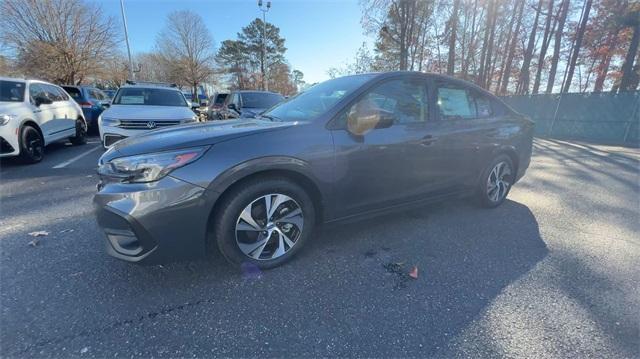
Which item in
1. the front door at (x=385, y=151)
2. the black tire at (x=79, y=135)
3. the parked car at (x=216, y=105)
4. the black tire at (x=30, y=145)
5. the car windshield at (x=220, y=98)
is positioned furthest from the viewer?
the car windshield at (x=220, y=98)

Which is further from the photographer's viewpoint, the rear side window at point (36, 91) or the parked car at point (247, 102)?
the parked car at point (247, 102)

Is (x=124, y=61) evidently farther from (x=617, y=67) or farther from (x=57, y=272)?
(x=617, y=67)

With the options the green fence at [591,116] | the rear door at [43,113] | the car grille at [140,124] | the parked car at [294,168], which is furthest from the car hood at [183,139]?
the green fence at [591,116]

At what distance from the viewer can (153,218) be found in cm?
191

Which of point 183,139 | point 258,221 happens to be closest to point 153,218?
point 183,139

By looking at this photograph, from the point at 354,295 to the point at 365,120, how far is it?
4.61 feet

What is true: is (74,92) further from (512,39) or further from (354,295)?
(512,39)

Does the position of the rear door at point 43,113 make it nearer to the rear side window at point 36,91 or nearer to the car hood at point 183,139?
the rear side window at point 36,91

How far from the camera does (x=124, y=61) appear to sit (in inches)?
1123

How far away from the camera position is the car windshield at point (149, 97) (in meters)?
6.96

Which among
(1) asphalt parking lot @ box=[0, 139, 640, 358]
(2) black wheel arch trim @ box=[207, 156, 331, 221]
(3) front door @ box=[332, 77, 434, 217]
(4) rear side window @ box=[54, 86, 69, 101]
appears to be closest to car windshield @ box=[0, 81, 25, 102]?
(4) rear side window @ box=[54, 86, 69, 101]

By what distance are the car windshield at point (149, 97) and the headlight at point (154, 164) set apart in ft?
19.3

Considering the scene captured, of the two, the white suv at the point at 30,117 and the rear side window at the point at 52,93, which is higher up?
the rear side window at the point at 52,93

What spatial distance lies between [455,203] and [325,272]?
8.30 feet
